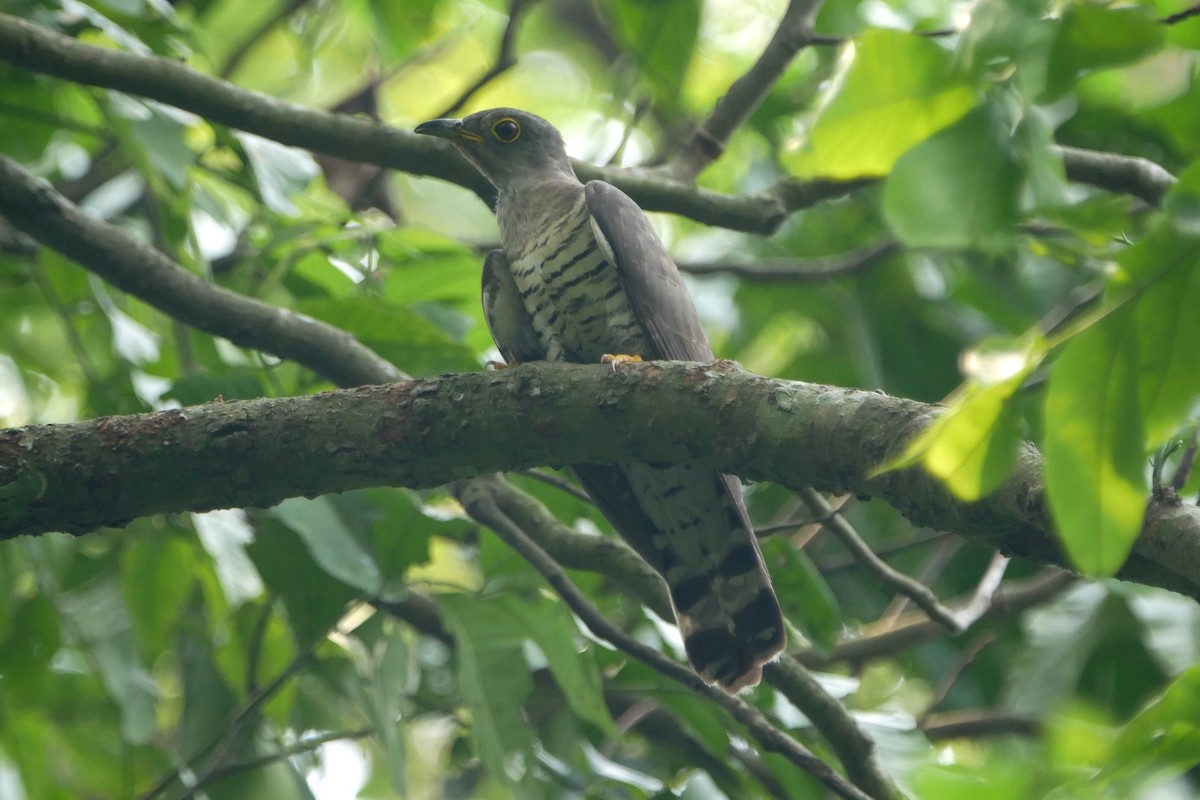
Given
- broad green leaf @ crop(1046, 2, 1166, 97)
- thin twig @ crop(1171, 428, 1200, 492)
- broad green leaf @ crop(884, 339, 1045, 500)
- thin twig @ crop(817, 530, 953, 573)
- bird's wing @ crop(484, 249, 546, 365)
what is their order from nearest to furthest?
broad green leaf @ crop(884, 339, 1045, 500), broad green leaf @ crop(1046, 2, 1166, 97), thin twig @ crop(1171, 428, 1200, 492), bird's wing @ crop(484, 249, 546, 365), thin twig @ crop(817, 530, 953, 573)

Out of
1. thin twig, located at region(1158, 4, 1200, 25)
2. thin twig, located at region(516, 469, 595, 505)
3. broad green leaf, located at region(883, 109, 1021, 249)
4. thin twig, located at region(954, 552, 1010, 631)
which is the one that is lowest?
thin twig, located at region(954, 552, 1010, 631)

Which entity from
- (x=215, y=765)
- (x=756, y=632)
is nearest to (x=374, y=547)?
(x=215, y=765)

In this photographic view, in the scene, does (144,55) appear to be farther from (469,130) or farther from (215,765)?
(215,765)

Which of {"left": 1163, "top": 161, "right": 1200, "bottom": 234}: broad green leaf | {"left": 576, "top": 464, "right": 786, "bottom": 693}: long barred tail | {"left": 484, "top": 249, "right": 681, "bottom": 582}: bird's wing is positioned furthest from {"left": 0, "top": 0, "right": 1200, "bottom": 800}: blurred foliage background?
{"left": 576, "top": 464, "right": 786, "bottom": 693}: long barred tail

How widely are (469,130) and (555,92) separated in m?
4.69

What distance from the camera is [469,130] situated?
14.9ft

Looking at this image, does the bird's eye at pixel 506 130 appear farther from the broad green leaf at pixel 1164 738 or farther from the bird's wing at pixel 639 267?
the broad green leaf at pixel 1164 738

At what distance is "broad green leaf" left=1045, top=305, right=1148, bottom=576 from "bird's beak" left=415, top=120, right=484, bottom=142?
11.4ft

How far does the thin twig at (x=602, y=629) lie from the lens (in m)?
3.14

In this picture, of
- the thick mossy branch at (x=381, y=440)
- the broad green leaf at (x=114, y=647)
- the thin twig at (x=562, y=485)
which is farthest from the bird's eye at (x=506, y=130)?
the broad green leaf at (x=114, y=647)

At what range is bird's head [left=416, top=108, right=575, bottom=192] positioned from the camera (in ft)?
14.8

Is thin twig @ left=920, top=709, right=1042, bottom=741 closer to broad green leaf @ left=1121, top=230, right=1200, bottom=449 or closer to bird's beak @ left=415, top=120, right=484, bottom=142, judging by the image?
bird's beak @ left=415, top=120, right=484, bottom=142

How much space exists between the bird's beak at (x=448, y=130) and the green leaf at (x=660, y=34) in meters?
0.92

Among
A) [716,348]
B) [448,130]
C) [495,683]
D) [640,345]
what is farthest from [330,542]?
[716,348]
